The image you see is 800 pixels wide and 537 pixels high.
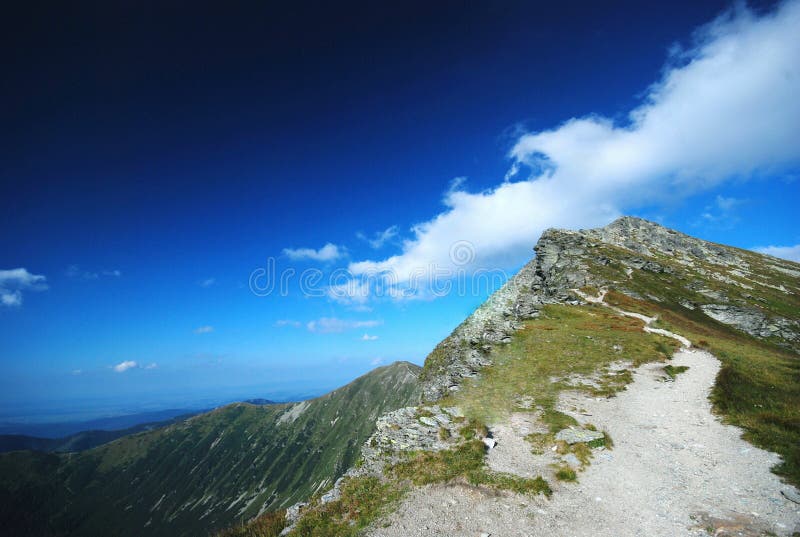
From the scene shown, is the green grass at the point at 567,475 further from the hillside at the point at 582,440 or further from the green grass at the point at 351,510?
the green grass at the point at 351,510

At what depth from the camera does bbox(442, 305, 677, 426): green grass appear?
87.9ft

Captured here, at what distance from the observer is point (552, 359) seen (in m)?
34.8

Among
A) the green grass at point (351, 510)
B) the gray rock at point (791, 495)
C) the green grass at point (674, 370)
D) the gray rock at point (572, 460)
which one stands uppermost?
the green grass at point (674, 370)

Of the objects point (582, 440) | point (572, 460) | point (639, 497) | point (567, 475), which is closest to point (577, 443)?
point (582, 440)

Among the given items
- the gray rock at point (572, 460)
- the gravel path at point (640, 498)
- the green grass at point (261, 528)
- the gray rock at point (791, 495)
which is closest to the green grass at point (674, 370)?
the gravel path at point (640, 498)

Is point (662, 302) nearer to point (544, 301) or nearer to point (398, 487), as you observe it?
point (544, 301)

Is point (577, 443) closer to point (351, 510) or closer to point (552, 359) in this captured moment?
point (351, 510)

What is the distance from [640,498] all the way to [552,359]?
21.5m

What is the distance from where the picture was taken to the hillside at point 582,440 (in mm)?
13406

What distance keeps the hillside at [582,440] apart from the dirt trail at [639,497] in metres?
0.07

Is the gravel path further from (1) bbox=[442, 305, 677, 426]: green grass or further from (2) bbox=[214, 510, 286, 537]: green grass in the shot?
(2) bbox=[214, 510, 286, 537]: green grass

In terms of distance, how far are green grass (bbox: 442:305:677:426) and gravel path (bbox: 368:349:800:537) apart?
187 inches

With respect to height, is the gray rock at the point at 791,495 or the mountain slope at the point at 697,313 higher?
the mountain slope at the point at 697,313

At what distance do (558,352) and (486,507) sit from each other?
83.9 ft
